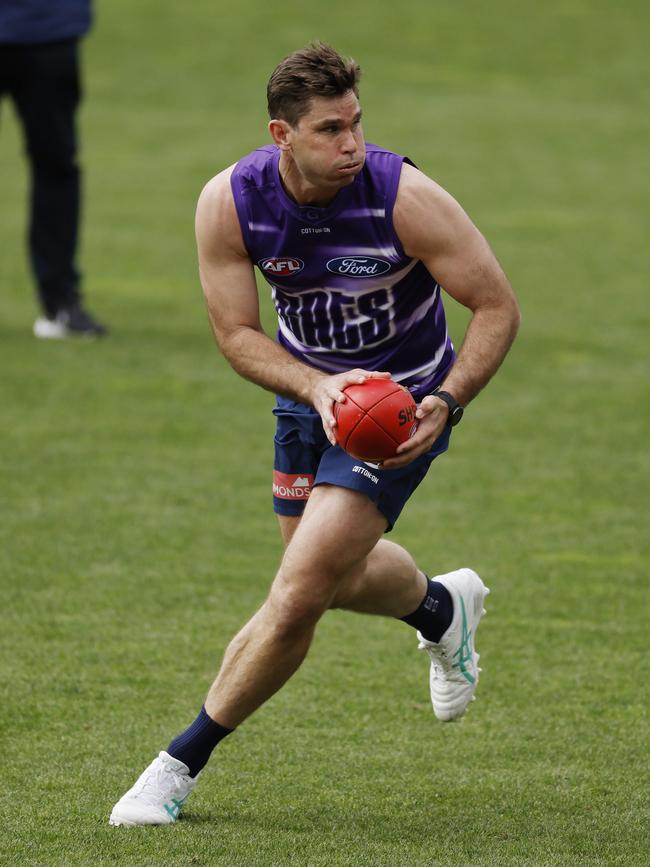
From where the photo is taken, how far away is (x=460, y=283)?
4.52 meters

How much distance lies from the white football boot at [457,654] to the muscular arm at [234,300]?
112 cm

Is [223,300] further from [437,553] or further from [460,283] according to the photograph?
[437,553]

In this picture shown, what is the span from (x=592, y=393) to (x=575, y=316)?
1875 mm

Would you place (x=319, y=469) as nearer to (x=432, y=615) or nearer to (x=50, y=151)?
(x=432, y=615)

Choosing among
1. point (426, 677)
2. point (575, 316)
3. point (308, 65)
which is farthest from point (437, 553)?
point (575, 316)

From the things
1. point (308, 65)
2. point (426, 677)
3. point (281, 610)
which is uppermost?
point (308, 65)

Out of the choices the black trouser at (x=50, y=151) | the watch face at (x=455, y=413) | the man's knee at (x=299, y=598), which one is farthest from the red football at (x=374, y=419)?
the black trouser at (x=50, y=151)

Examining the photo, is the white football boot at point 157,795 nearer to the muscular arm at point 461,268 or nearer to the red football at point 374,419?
the red football at point 374,419

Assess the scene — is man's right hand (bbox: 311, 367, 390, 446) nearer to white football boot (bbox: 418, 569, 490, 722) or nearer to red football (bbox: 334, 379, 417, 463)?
red football (bbox: 334, 379, 417, 463)

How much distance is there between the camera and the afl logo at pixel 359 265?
464 centimetres

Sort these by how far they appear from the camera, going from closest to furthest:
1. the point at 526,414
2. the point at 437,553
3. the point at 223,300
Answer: the point at 223,300 < the point at 437,553 < the point at 526,414

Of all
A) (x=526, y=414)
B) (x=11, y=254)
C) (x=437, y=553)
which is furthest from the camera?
(x=11, y=254)

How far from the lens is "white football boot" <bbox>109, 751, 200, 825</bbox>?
4.43 metres

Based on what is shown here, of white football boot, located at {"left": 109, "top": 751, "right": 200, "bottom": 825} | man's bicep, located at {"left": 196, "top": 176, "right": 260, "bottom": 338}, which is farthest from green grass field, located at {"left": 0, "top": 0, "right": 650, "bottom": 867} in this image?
man's bicep, located at {"left": 196, "top": 176, "right": 260, "bottom": 338}
